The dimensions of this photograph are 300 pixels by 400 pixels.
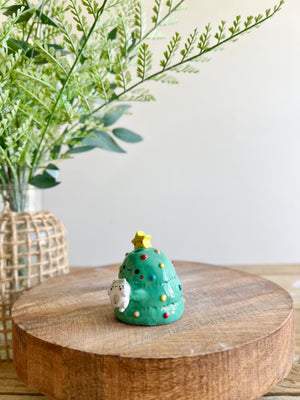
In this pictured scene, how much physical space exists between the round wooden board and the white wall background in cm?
82

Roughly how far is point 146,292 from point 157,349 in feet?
0.39

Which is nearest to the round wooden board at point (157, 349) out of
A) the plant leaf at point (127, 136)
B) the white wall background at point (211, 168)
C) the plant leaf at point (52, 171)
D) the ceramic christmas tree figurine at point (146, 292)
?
the ceramic christmas tree figurine at point (146, 292)

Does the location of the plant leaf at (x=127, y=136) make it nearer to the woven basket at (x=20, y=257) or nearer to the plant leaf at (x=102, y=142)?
the plant leaf at (x=102, y=142)

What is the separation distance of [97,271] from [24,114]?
40 cm

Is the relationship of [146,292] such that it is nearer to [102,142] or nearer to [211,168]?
[102,142]

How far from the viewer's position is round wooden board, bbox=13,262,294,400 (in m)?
0.55

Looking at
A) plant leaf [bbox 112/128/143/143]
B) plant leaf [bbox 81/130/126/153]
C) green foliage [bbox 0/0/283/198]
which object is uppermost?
green foliage [bbox 0/0/283/198]

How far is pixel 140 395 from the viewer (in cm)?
55

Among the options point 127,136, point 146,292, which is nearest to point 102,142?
point 127,136

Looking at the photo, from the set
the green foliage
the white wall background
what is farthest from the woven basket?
the white wall background

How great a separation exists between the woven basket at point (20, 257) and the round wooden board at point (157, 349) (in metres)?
0.10

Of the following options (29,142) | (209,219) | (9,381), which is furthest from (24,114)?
(209,219)

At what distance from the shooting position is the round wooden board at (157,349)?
0.55 m

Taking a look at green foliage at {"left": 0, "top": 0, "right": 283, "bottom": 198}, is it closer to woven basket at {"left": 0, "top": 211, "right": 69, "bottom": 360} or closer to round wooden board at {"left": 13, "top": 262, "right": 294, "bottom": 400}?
woven basket at {"left": 0, "top": 211, "right": 69, "bottom": 360}
